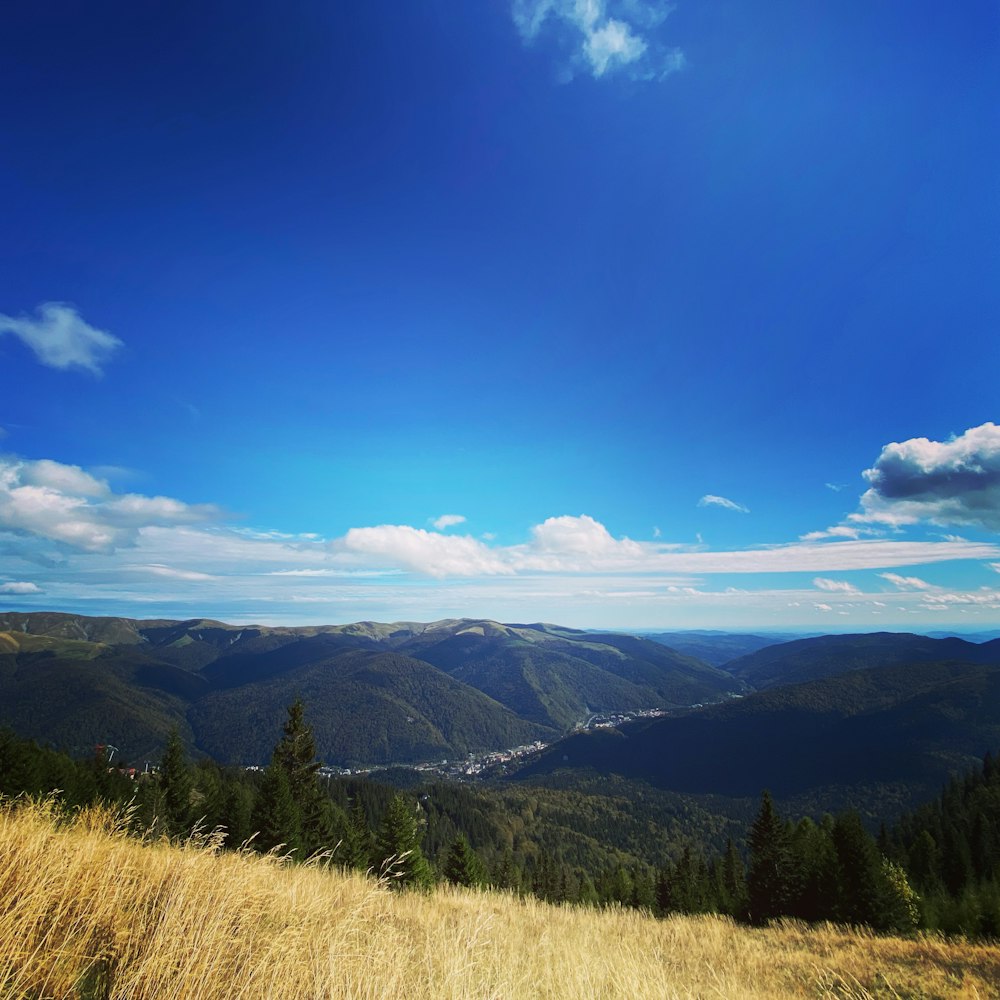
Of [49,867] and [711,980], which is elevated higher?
[49,867]

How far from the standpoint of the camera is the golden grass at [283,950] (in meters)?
3.54

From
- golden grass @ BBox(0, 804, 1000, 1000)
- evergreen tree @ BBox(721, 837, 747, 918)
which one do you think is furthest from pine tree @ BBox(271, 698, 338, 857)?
evergreen tree @ BBox(721, 837, 747, 918)

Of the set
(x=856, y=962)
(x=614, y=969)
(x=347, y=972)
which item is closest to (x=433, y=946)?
(x=614, y=969)

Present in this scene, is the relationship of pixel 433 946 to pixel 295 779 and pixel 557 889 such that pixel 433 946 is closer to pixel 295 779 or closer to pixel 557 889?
pixel 295 779

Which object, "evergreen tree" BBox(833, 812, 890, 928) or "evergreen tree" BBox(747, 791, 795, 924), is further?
"evergreen tree" BBox(747, 791, 795, 924)

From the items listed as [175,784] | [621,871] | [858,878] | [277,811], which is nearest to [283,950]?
[277,811]

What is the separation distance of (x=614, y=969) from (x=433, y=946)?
87.5 inches

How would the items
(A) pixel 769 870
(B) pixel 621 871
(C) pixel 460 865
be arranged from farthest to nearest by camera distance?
(B) pixel 621 871, (A) pixel 769 870, (C) pixel 460 865

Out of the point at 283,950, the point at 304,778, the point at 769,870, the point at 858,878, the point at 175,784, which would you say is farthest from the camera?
the point at 769,870

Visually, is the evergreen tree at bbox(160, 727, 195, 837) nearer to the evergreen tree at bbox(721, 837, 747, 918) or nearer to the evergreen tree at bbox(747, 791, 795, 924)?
the evergreen tree at bbox(747, 791, 795, 924)

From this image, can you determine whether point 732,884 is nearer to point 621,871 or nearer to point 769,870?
point 621,871

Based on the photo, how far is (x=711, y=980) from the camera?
22.7 feet

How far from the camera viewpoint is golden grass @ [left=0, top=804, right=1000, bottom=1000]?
3.54 meters

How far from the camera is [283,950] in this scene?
4.14 metres
